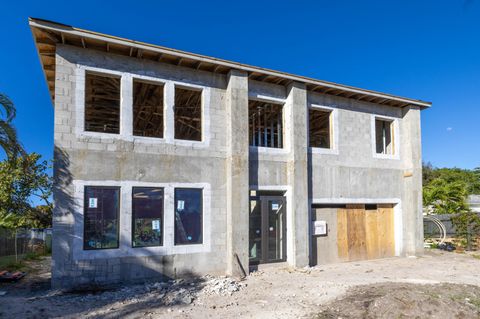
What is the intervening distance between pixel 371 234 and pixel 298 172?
14.6 ft

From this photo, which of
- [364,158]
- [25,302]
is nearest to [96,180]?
[25,302]

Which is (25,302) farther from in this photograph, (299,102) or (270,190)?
(299,102)

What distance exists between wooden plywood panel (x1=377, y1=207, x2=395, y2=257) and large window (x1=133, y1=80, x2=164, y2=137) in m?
9.65

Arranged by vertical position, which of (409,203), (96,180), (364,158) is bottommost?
(409,203)

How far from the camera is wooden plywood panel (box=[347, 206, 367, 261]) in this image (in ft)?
42.5

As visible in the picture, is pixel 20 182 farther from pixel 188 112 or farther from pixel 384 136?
pixel 384 136

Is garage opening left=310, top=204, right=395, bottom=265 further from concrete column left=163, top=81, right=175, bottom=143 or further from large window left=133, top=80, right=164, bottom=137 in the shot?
large window left=133, top=80, right=164, bottom=137

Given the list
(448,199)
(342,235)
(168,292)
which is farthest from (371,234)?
(448,199)

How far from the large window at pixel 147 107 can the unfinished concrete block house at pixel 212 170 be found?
102 mm

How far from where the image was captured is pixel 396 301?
7441mm

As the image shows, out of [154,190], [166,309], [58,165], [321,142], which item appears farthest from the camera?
[321,142]

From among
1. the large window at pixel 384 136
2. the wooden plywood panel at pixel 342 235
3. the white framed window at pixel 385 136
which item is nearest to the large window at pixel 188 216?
the wooden plywood panel at pixel 342 235

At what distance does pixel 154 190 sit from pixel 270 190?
3900mm

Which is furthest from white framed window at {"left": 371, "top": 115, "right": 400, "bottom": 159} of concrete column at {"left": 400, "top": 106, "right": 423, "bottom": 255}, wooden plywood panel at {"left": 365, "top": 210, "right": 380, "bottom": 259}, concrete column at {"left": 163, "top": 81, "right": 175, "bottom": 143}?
concrete column at {"left": 163, "top": 81, "right": 175, "bottom": 143}
